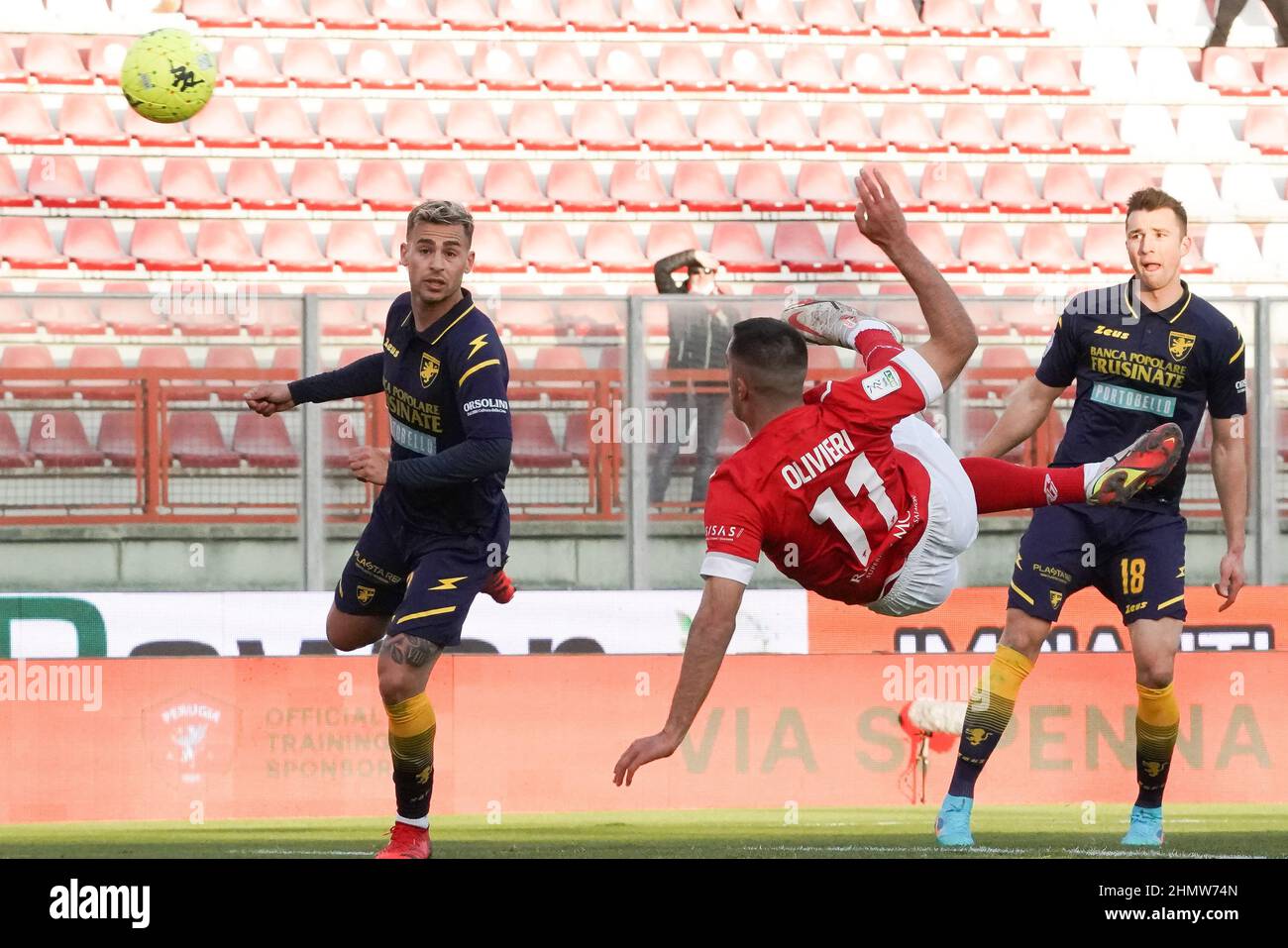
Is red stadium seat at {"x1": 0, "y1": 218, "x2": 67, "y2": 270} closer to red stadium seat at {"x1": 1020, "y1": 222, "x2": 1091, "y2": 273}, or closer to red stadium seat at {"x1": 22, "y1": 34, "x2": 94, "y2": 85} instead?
red stadium seat at {"x1": 22, "y1": 34, "x2": 94, "y2": 85}

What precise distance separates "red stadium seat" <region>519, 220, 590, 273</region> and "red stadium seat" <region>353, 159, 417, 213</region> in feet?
3.27

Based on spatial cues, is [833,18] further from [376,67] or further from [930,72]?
[376,67]

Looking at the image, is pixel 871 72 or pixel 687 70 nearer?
pixel 687 70

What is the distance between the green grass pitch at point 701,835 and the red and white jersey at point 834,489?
1.35m

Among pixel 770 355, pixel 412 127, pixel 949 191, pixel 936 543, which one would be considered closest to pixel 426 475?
pixel 770 355

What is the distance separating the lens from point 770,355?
5.01 m

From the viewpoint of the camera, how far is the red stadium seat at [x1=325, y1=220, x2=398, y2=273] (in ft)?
46.8

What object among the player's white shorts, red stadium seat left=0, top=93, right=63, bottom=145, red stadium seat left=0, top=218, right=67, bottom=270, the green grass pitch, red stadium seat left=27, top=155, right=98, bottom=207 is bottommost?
the green grass pitch

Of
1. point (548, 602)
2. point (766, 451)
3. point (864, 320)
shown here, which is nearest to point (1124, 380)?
point (864, 320)

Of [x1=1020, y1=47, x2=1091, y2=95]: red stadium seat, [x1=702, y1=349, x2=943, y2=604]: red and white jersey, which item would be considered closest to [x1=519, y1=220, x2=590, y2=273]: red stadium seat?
[x1=1020, y1=47, x2=1091, y2=95]: red stadium seat

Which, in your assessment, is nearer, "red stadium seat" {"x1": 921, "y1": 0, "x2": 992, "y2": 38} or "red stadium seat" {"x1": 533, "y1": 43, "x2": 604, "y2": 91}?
"red stadium seat" {"x1": 533, "y1": 43, "x2": 604, "y2": 91}

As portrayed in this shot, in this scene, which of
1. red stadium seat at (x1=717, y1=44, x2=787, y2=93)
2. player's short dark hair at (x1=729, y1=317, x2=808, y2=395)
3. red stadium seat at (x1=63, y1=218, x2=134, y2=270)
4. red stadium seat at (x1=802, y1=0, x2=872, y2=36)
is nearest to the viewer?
player's short dark hair at (x1=729, y1=317, x2=808, y2=395)

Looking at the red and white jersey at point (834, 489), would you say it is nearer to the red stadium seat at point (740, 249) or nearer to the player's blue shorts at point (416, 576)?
the player's blue shorts at point (416, 576)

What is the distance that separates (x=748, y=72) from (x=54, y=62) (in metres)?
6.05
